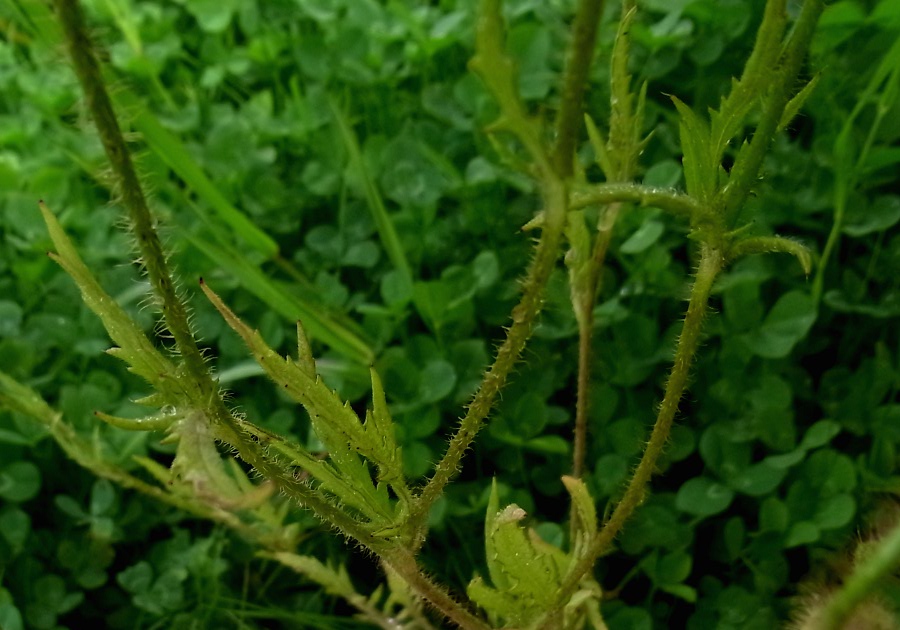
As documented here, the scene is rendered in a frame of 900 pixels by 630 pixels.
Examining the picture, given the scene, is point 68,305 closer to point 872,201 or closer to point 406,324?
point 406,324

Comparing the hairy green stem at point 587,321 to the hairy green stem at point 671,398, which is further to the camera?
the hairy green stem at point 587,321

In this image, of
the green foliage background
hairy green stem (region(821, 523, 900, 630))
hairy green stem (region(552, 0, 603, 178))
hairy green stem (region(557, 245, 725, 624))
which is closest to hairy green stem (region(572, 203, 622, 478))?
the green foliage background

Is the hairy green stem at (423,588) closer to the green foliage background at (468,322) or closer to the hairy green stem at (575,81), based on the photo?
the green foliage background at (468,322)

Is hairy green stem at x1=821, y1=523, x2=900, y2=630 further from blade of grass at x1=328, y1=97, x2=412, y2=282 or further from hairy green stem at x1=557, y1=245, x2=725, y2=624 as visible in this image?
blade of grass at x1=328, y1=97, x2=412, y2=282

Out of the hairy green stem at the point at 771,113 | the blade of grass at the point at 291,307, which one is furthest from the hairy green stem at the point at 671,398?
the blade of grass at the point at 291,307

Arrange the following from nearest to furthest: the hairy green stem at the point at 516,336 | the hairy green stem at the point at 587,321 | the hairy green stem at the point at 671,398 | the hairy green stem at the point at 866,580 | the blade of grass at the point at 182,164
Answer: the hairy green stem at the point at 866,580 → the hairy green stem at the point at 516,336 → the hairy green stem at the point at 671,398 → the hairy green stem at the point at 587,321 → the blade of grass at the point at 182,164
